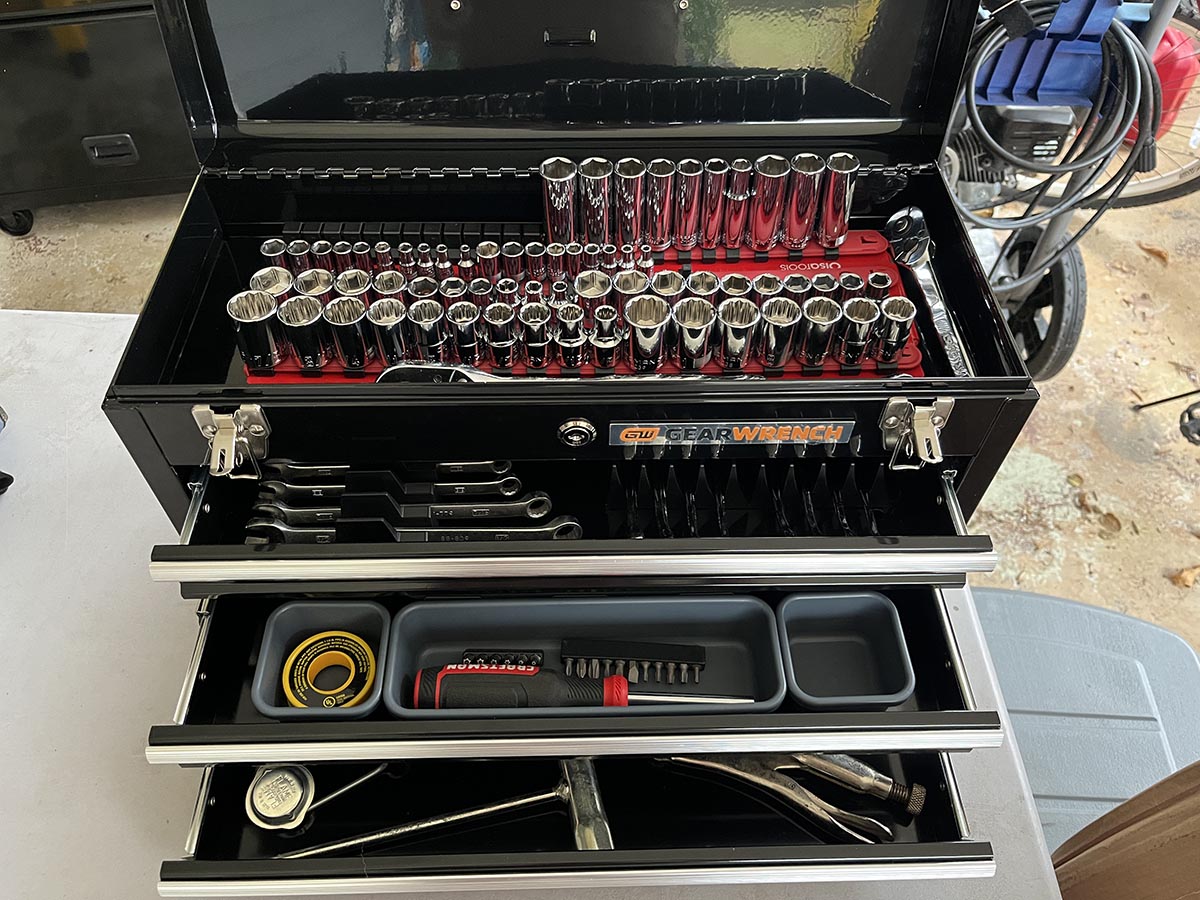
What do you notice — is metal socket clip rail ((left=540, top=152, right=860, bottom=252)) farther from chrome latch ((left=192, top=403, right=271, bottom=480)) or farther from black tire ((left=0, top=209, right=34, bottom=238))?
black tire ((left=0, top=209, right=34, bottom=238))

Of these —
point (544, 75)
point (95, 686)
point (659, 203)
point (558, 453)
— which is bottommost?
point (95, 686)

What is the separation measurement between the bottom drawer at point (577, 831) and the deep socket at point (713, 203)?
0.65 meters

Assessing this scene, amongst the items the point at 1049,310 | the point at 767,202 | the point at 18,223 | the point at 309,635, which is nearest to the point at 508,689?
the point at 309,635

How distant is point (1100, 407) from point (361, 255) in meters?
2.07

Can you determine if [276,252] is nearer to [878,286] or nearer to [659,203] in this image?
[659,203]

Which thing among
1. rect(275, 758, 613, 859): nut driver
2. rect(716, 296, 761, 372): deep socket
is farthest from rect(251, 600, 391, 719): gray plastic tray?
rect(716, 296, 761, 372): deep socket

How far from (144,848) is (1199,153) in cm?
252

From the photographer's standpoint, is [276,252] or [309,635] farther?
[276,252]

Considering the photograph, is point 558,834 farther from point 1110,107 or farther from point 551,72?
point 1110,107

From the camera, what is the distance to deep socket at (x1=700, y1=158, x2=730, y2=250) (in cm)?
114

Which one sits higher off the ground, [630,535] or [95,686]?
[630,535]

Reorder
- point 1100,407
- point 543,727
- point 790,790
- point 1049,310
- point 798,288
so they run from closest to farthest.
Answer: point 543,727
point 790,790
point 798,288
point 1049,310
point 1100,407

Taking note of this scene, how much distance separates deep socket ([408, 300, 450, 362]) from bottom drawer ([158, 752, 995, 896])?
0.47 metres

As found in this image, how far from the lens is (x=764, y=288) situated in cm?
105
